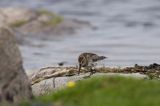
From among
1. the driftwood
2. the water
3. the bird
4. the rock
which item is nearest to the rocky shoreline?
the driftwood

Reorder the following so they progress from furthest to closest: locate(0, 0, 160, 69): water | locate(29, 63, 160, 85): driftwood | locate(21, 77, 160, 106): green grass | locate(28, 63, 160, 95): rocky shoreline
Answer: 1. locate(0, 0, 160, 69): water
2. locate(29, 63, 160, 85): driftwood
3. locate(28, 63, 160, 95): rocky shoreline
4. locate(21, 77, 160, 106): green grass

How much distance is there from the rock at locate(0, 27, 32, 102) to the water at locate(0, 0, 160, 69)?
41.1ft

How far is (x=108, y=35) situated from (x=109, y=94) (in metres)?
28.7

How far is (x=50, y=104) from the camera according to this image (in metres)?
8.12

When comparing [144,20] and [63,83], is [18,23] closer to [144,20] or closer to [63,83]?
[144,20]

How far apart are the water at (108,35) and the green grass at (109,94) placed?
1322 cm

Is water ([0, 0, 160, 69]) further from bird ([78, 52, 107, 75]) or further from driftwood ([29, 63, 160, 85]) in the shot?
bird ([78, 52, 107, 75])

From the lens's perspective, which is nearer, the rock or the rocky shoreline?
the rock

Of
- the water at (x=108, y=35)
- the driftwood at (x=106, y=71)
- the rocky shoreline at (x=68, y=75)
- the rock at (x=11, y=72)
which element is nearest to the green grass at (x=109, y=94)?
the rock at (x=11, y=72)

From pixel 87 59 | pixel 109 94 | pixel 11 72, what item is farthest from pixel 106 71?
pixel 109 94

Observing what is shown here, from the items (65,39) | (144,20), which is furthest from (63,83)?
(144,20)

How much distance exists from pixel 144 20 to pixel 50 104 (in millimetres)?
35629

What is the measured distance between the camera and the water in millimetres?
27977

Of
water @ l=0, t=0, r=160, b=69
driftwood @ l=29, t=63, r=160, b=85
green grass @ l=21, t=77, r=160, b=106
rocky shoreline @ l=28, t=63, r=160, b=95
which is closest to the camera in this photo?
green grass @ l=21, t=77, r=160, b=106
